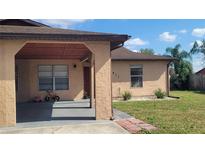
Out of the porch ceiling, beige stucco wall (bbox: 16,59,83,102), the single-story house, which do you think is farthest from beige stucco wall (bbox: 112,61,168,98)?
the porch ceiling

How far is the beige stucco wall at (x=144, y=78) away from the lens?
2025cm

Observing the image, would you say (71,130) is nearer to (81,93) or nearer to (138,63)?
(81,93)

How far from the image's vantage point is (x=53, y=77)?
61.0 feet

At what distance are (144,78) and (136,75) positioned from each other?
0.62m

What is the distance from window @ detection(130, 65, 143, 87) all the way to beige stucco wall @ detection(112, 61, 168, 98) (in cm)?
23

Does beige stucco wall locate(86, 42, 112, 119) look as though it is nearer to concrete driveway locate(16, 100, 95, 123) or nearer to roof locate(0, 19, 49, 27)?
concrete driveway locate(16, 100, 95, 123)

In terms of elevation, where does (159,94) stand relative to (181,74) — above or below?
below

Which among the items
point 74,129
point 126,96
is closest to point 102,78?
point 74,129

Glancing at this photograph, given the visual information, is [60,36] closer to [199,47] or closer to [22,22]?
[22,22]

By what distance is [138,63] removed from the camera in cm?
2067

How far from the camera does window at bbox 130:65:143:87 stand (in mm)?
20641
